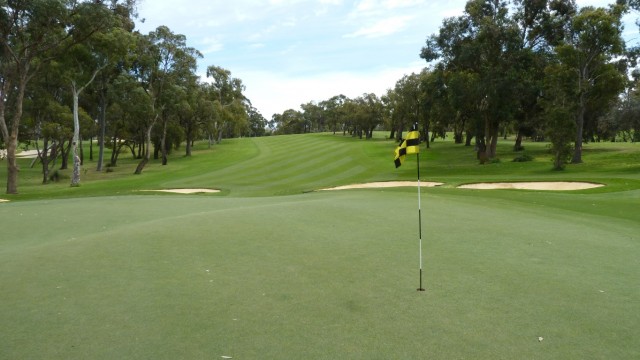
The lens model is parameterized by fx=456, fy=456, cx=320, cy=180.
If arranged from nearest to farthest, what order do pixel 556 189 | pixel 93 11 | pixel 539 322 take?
pixel 539 322 → pixel 556 189 → pixel 93 11

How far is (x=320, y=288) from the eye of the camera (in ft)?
21.6

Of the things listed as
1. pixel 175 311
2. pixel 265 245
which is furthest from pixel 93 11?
pixel 175 311

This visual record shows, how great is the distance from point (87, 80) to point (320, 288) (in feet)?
126

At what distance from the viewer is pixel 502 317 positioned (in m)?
5.54

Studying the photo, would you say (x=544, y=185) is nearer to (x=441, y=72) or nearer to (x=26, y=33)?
(x=441, y=72)

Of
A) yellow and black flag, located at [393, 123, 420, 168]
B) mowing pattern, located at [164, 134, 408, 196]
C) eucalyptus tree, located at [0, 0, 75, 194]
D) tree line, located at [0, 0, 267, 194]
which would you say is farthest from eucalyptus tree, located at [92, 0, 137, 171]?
yellow and black flag, located at [393, 123, 420, 168]

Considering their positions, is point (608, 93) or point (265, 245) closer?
point (265, 245)

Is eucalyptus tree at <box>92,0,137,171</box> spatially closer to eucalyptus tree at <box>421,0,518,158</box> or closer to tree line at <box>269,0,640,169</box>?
tree line at <box>269,0,640,169</box>

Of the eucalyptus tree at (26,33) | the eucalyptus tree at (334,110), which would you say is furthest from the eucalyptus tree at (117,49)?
the eucalyptus tree at (334,110)

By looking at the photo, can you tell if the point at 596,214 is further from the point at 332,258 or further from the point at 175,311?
the point at 175,311

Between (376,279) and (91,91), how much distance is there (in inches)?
1879

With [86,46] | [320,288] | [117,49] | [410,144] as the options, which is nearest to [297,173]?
[117,49]

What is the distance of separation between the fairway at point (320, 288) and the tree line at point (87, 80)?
1962 cm

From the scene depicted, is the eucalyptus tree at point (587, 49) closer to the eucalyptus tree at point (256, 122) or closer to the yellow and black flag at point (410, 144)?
the yellow and black flag at point (410, 144)
